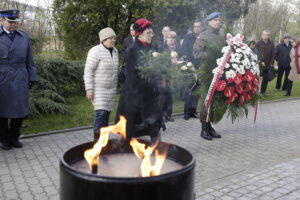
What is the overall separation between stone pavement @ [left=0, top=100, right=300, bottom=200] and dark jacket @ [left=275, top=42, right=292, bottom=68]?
564 centimetres

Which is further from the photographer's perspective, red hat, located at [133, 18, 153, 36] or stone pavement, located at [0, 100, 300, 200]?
red hat, located at [133, 18, 153, 36]

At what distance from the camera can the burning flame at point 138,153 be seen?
2389 mm

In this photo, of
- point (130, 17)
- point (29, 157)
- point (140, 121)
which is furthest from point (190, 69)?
point (130, 17)

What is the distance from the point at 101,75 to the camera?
18.4 feet

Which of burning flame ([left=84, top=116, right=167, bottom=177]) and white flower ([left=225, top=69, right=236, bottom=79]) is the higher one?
white flower ([left=225, top=69, right=236, bottom=79])

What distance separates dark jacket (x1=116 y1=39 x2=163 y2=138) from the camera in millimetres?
4930

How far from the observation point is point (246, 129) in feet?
25.5

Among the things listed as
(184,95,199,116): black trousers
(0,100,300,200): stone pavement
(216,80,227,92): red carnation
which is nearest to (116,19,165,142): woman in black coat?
(0,100,300,200): stone pavement

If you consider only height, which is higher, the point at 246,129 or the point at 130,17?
the point at 130,17

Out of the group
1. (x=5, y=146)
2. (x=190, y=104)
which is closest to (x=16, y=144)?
(x=5, y=146)

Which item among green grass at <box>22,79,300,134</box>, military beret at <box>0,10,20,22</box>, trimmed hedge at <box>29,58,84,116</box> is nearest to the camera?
military beret at <box>0,10,20,22</box>

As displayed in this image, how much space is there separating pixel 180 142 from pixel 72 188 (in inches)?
178

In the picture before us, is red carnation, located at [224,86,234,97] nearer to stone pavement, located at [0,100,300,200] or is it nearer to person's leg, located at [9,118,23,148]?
stone pavement, located at [0,100,300,200]

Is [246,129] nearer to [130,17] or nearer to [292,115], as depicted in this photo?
[292,115]
